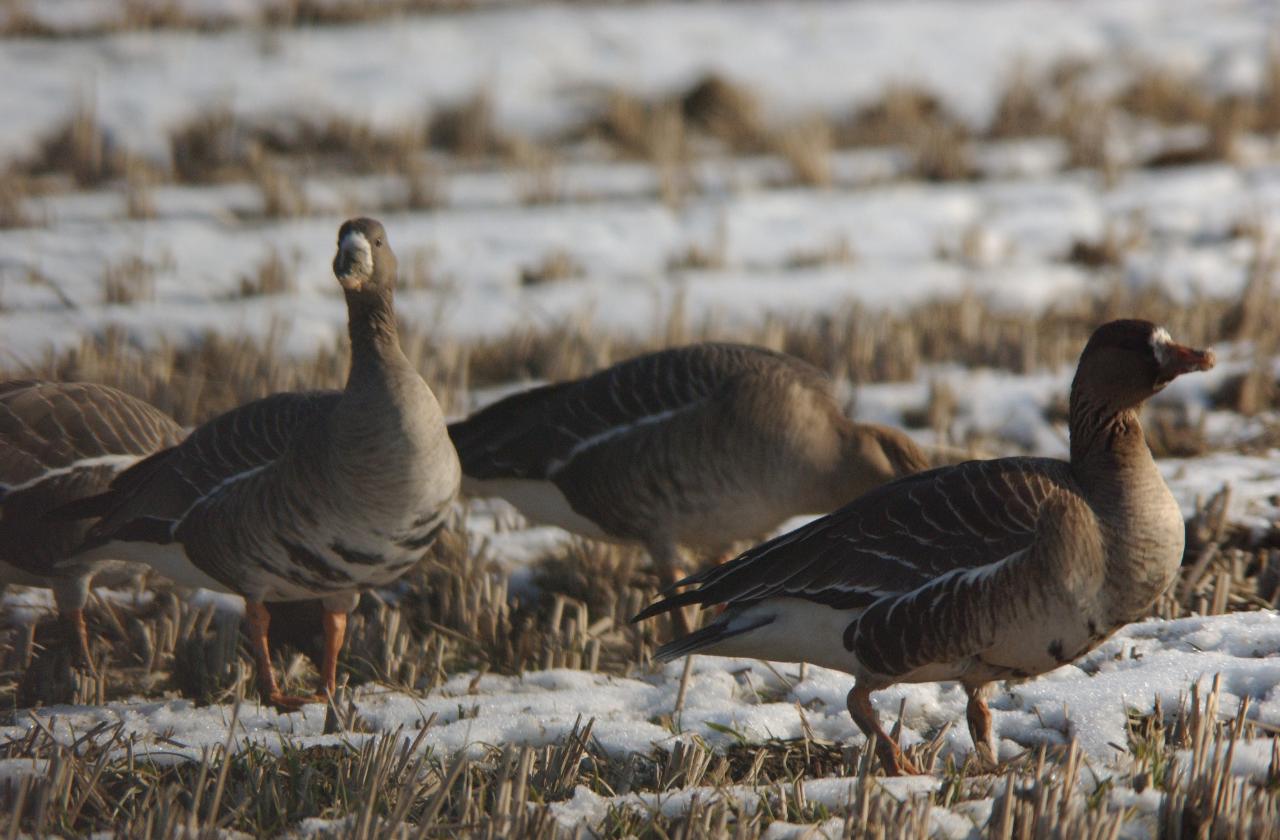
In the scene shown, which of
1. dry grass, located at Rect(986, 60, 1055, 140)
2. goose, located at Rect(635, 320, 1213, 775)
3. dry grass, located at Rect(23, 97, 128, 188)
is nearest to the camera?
goose, located at Rect(635, 320, 1213, 775)

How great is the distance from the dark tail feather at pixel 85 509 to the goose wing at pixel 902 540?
211 cm

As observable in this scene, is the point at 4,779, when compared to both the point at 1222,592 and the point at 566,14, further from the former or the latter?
the point at 566,14

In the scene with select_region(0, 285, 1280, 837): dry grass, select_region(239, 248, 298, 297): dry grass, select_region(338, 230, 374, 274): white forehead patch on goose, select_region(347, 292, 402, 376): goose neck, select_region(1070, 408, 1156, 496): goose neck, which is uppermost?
select_region(338, 230, 374, 274): white forehead patch on goose

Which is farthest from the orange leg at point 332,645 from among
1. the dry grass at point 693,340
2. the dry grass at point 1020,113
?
the dry grass at point 1020,113

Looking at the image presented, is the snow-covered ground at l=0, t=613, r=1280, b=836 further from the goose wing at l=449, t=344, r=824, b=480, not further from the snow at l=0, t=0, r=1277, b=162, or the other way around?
the snow at l=0, t=0, r=1277, b=162

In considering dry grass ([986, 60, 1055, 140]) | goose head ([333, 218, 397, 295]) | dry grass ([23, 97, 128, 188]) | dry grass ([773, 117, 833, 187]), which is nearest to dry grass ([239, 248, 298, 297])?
dry grass ([23, 97, 128, 188])

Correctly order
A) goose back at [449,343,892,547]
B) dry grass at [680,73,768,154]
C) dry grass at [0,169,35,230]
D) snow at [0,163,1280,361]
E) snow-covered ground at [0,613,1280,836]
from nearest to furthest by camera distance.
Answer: snow-covered ground at [0,613,1280,836] < goose back at [449,343,892,547] < snow at [0,163,1280,361] < dry grass at [0,169,35,230] < dry grass at [680,73,768,154]

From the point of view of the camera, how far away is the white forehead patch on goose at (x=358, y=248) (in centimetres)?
498

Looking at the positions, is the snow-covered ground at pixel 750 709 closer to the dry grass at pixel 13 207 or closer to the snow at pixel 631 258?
the snow at pixel 631 258

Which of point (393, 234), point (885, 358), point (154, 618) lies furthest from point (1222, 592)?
point (393, 234)

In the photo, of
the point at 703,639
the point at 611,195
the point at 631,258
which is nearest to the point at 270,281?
the point at 631,258

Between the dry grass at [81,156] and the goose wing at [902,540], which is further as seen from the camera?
the dry grass at [81,156]

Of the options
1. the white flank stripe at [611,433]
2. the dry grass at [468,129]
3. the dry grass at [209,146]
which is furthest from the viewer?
the dry grass at [468,129]

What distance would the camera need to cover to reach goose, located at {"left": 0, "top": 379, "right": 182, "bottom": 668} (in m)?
5.67
